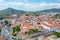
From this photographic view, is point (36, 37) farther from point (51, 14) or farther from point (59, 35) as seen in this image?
point (51, 14)

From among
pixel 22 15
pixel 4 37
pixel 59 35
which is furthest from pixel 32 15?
pixel 4 37

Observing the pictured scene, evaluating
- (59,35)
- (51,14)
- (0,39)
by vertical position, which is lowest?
(51,14)

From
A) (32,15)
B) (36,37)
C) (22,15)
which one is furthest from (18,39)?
(32,15)

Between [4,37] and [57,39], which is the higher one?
[4,37]

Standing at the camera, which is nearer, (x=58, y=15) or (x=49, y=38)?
(x=49, y=38)

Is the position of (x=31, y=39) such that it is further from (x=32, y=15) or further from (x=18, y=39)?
(x=32, y=15)

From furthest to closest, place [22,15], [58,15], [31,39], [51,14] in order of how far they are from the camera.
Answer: [51,14]
[58,15]
[22,15]
[31,39]

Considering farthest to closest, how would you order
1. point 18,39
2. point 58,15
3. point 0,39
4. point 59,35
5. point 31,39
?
1. point 58,15
2. point 59,35
3. point 31,39
4. point 18,39
5. point 0,39

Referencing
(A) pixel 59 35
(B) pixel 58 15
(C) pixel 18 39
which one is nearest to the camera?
(C) pixel 18 39

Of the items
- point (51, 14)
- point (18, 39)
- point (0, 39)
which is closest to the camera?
point (0, 39)
